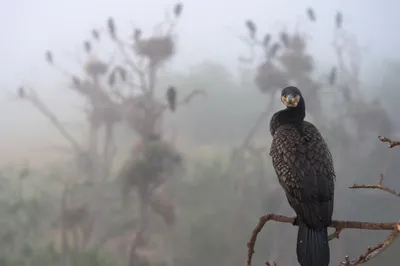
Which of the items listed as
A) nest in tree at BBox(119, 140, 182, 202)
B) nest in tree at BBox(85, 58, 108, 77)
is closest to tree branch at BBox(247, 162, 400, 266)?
nest in tree at BBox(119, 140, 182, 202)

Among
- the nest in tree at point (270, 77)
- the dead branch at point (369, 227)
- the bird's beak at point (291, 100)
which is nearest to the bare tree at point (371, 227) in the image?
the dead branch at point (369, 227)

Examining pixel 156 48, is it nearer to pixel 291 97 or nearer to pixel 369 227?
pixel 291 97

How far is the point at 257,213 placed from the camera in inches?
104

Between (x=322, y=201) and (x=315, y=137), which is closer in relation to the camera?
(x=322, y=201)

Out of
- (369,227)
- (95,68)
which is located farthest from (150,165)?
(369,227)

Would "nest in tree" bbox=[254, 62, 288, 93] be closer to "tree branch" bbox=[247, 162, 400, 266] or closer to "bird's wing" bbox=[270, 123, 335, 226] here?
"bird's wing" bbox=[270, 123, 335, 226]

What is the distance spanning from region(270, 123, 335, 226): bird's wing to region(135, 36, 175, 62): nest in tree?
1.69 metres

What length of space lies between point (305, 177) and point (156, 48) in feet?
6.18

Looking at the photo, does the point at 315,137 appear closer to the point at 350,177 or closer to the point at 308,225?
the point at 308,225

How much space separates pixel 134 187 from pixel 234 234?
0.67 metres

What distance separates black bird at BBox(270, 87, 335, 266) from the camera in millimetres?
873

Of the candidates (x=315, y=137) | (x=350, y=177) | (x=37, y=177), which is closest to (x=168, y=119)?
(x=37, y=177)

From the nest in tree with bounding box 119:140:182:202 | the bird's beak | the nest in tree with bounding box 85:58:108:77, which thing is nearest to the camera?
the bird's beak

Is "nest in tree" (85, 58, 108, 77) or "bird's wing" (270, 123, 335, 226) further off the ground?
"nest in tree" (85, 58, 108, 77)
